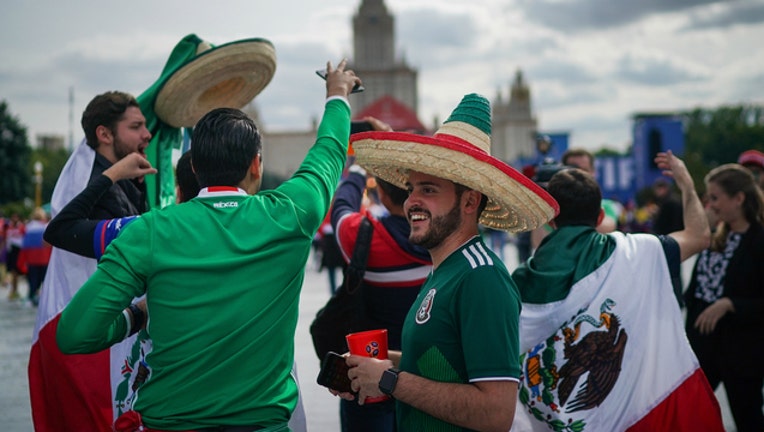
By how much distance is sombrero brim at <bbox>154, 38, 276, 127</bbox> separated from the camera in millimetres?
4047

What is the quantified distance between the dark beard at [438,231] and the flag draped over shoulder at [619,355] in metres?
1.38

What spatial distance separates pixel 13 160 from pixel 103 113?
Result: 5829cm

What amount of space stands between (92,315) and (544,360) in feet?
7.56

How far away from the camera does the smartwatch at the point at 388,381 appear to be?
2.33 metres

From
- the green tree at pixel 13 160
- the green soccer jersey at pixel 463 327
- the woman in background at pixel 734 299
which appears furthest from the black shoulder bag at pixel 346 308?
the green tree at pixel 13 160

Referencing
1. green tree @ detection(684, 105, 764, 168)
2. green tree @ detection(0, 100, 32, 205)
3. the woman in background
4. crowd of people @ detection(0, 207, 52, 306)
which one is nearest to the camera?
the woman in background

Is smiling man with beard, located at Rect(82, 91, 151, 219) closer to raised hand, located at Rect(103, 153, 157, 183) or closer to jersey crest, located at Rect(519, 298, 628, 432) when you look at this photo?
raised hand, located at Rect(103, 153, 157, 183)

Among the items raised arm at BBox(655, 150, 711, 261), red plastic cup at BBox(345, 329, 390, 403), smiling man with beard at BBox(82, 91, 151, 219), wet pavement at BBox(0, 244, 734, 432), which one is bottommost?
wet pavement at BBox(0, 244, 734, 432)

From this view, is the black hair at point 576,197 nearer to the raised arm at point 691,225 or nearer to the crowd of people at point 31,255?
the raised arm at point 691,225

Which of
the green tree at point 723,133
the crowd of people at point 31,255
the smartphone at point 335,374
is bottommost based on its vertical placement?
the crowd of people at point 31,255

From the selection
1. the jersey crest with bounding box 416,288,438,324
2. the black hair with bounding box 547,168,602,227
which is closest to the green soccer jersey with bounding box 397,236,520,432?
the jersey crest with bounding box 416,288,438,324

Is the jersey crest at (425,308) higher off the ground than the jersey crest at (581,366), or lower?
higher

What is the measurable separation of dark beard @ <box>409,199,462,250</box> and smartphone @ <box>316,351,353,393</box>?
47 centimetres

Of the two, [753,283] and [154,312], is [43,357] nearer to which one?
[154,312]
